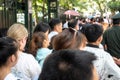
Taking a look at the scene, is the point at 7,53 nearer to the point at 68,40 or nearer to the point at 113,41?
the point at 68,40

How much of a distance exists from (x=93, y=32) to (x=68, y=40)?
3.68ft

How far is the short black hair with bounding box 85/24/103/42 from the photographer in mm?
4660

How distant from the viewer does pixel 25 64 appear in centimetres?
425

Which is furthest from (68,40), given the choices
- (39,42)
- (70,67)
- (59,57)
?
(70,67)

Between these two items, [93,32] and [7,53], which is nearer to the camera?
[7,53]

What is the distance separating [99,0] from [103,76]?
45202 mm

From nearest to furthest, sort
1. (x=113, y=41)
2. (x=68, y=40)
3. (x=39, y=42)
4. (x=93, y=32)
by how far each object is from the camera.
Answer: (x=68, y=40), (x=93, y=32), (x=39, y=42), (x=113, y=41)

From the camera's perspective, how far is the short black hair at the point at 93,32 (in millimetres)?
4660

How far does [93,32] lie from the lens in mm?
4777

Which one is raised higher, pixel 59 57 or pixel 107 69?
pixel 59 57

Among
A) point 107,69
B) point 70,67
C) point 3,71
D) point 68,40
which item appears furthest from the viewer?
point 107,69

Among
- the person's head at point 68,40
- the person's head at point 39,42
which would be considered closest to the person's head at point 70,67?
the person's head at point 68,40

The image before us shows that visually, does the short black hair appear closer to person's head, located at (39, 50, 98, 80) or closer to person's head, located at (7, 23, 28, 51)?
person's head, located at (7, 23, 28, 51)

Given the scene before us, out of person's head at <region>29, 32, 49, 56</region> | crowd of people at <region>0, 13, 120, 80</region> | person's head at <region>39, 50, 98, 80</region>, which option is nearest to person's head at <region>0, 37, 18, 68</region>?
crowd of people at <region>0, 13, 120, 80</region>
